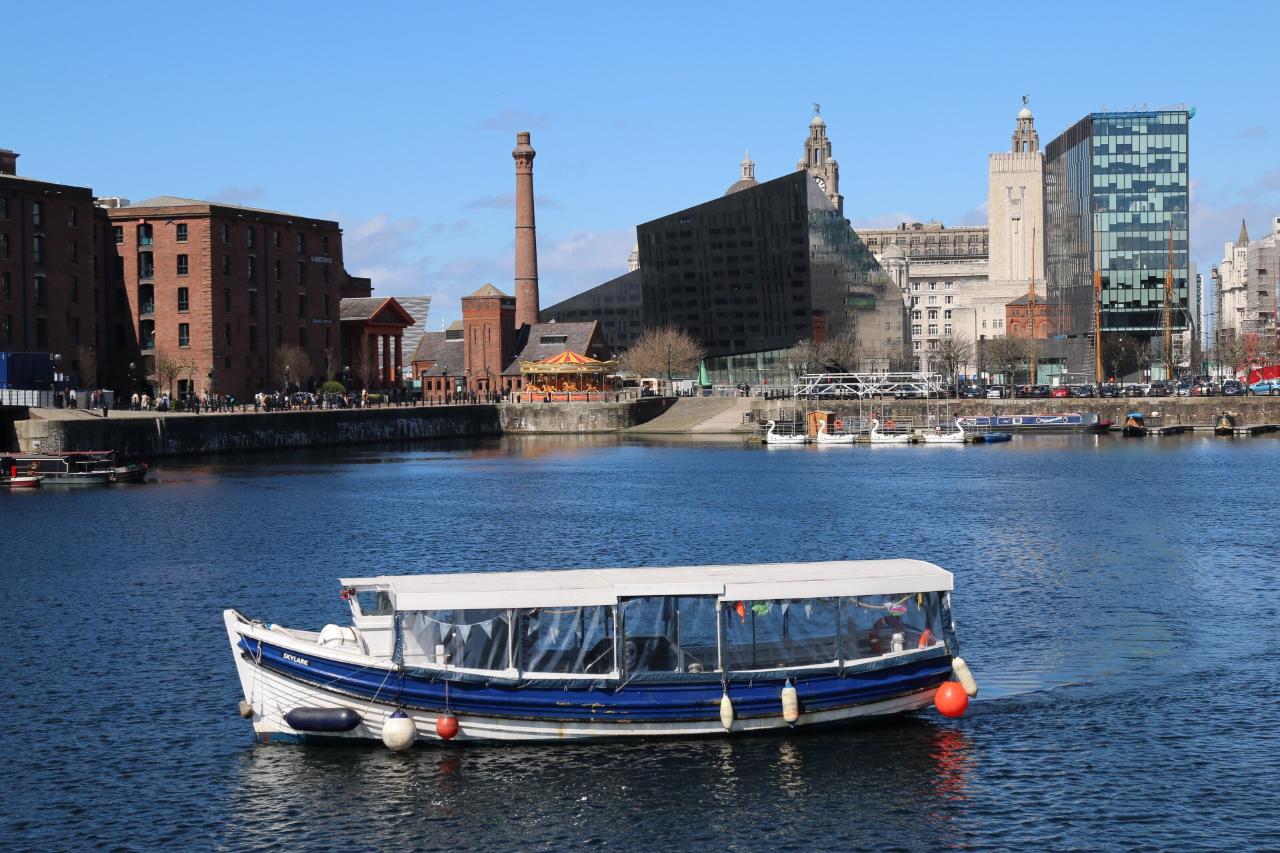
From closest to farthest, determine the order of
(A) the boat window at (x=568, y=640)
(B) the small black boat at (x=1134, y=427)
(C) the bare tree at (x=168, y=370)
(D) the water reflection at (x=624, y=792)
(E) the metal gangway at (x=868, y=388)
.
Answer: (D) the water reflection at (x=624, y=792) → (A) the boat window at (x=568, y=640) → (C) the bare tree at (x=168, y=370) → (B) the small black boat at (x=1134, y=427) → (E) the metal gangway at (x=868, y=388)

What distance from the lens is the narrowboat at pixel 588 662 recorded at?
3019 centimetres

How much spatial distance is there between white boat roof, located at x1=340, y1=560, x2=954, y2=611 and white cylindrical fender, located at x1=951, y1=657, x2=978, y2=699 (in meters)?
1.61

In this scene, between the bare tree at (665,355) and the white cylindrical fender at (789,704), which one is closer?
the white cylindrical fender at (789,704)

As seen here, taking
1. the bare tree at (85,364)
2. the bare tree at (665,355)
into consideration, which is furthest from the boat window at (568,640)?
the bare tree at (665,355)

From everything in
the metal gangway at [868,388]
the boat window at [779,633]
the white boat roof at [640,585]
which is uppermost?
the metal gangway at [868,388]

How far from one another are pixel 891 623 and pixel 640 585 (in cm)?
556

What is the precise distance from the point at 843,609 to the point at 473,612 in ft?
25.1

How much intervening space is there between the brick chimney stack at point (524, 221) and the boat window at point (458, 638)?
15003 centimetres

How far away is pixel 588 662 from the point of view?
100 ft

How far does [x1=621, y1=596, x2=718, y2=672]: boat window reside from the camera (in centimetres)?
3078

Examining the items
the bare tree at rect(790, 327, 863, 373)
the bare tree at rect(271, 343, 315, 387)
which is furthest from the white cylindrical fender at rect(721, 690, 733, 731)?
the bare tree at rect(790, 327, 863, 373)

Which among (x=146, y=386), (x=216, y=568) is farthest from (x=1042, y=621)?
(x=146, y=386)

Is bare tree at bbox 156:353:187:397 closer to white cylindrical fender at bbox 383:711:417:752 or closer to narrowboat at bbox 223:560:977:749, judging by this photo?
narrowboat at bbox 223:560:977:749

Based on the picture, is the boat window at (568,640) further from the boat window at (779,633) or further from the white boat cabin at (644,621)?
the boat window at (779,633)
